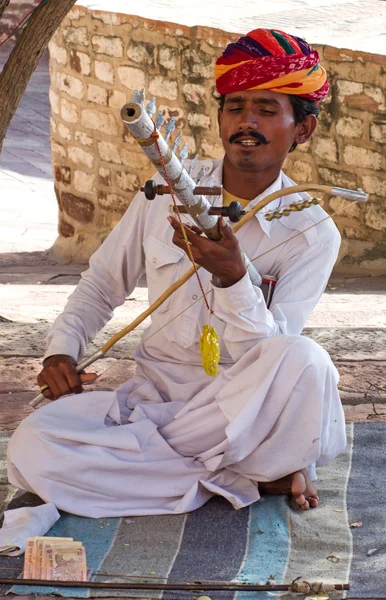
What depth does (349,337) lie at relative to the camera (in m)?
4.27

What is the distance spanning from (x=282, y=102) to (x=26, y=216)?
25.4 feet

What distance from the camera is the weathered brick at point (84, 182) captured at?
8221mm

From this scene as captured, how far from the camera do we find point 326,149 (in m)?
6.51

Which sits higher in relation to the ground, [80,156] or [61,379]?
[61,379]

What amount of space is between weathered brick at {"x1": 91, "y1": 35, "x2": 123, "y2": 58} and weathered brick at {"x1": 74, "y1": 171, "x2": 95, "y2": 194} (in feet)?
3.64

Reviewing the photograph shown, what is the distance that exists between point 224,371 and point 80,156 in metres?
5.88

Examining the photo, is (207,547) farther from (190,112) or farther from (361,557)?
(190,112)

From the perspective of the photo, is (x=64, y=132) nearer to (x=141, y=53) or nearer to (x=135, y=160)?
(x=135, y=160)

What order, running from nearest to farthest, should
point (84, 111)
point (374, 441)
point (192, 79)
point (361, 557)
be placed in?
1. point (361, 557)
2. point (374, 441)
3. point (192, 79)
4. point (84, 111)

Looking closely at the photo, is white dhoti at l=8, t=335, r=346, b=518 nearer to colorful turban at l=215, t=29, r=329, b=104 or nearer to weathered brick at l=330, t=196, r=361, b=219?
colorful turban at l=215, t=29, r=329, b=104

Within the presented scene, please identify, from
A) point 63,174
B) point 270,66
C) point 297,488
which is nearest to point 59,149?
point 63,174

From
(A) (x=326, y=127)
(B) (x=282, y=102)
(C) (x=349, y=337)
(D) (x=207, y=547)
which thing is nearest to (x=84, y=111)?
(A) (x=326, y=127)

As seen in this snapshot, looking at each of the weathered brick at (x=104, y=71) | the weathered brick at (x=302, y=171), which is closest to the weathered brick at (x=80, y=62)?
the weathered brick at (x=104, y=71)

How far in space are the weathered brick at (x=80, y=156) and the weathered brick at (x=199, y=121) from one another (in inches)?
48.4
